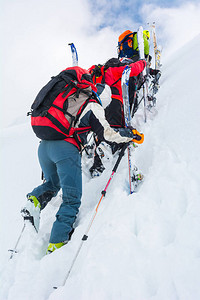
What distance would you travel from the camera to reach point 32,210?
2.41 metres

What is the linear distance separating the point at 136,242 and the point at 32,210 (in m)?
1.34

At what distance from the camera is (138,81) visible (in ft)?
13.9

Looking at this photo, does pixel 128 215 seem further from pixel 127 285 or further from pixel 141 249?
pixel 127 285

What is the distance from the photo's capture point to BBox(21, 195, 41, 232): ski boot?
237 centimetres

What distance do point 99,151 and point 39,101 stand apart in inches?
72.6

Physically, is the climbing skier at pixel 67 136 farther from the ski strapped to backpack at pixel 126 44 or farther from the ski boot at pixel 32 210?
the ski strapped to backpack at pixel 126 44

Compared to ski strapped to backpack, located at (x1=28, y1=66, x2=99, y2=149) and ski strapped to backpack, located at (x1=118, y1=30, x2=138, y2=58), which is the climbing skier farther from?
ski strapped to backpack, located at (x1=118, y1=30, x2=138, y2=58)

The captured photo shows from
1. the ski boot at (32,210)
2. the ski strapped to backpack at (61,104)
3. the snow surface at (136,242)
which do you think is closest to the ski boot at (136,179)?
the snow surface at (136,242)

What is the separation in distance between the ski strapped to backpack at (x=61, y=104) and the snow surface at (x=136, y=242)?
108 centimetres

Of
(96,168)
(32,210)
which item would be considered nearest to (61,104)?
(32,210)

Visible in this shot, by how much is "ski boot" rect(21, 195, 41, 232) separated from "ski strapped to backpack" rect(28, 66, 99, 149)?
853 mm

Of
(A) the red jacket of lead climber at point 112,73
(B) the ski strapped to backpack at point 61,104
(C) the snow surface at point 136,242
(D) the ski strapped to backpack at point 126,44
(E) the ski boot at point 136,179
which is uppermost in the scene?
(D) the ski strapped to backpack at point 126,44

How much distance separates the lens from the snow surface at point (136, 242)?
144 centimetres

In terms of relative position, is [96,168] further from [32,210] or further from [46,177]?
[32,210]
